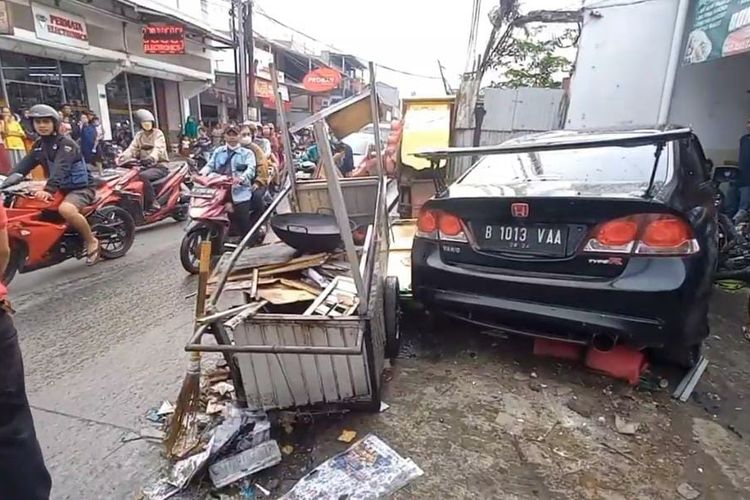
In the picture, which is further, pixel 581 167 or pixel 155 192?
pixel 155 192

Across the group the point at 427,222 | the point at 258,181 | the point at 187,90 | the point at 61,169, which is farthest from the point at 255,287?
the point at 187,90

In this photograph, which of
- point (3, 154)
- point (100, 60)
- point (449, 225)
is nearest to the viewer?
point (449, 225)

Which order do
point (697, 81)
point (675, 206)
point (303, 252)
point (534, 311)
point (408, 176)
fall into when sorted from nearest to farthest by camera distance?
point (675, 206)
point (534, 311)
point (303, 252)
point (408, 176)
point (697, 81)

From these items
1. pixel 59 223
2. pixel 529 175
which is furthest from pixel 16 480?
pixel 59 223

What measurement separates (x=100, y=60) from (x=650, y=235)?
48.6 ft

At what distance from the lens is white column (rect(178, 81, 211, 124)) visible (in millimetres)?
18406

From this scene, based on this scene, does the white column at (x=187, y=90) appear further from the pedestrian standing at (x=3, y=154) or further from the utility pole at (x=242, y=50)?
the pedestrian standing at (x=3, y=154)

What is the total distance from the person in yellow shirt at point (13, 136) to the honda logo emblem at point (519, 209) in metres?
10.8

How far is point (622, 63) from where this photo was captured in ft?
27.8

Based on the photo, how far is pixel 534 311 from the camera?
8.96 feet

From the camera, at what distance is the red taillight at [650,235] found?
247 centimetres

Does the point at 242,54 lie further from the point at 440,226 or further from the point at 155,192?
the point at 440,226

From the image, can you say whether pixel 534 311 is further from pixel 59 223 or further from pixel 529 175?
pixel 59 223

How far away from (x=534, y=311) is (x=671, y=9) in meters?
7.52
